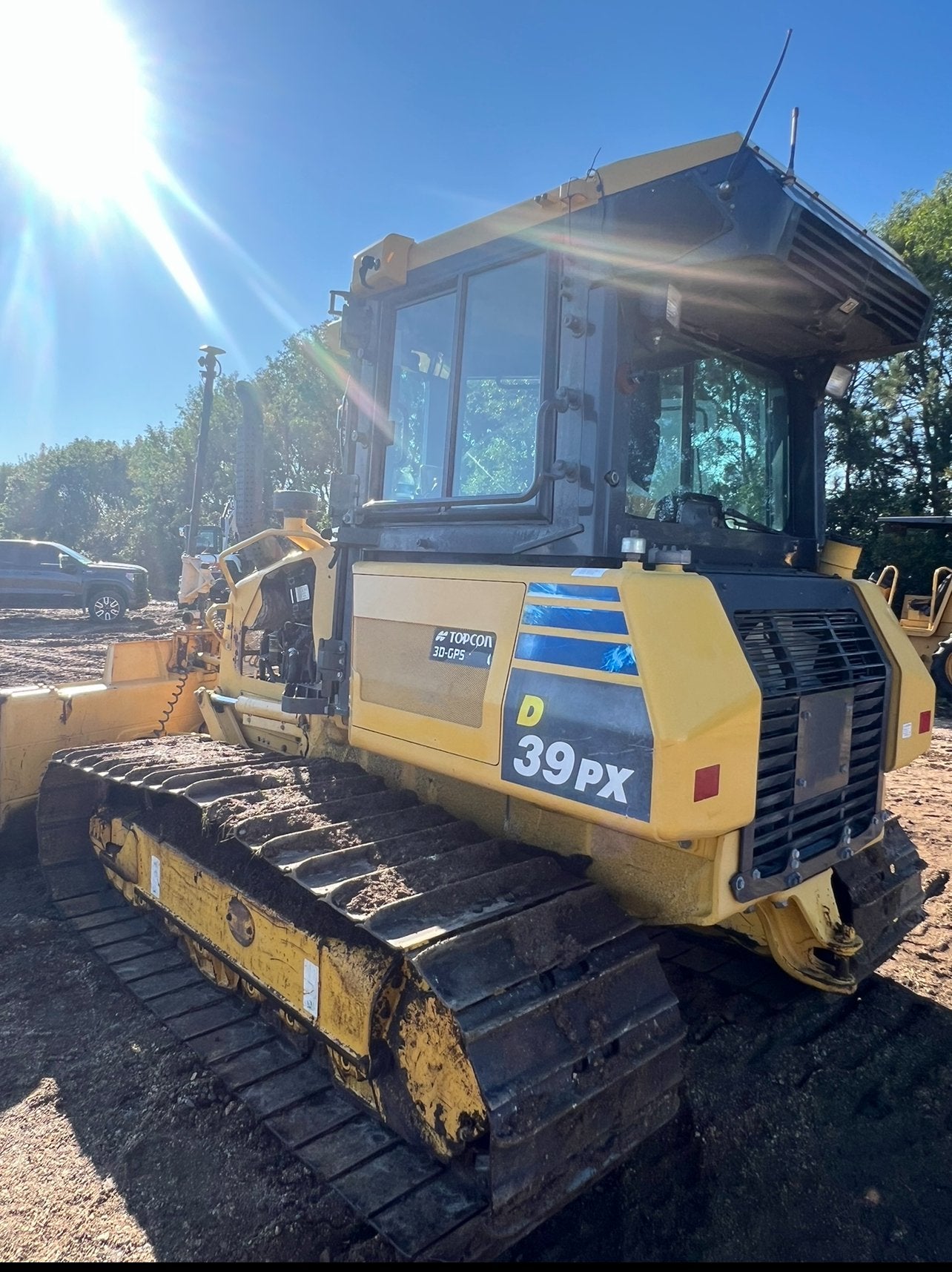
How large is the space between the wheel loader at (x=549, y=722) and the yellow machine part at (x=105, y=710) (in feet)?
4.16

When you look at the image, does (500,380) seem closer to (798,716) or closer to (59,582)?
(798,716)

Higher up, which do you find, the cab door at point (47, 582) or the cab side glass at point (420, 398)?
the cab side glass at point (420, 398)

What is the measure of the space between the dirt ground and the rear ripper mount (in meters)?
0.15

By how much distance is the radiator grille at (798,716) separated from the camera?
94.9 inches

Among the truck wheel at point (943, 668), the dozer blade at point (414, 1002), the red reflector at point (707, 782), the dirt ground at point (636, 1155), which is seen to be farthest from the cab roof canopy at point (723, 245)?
the truck wheel at point (943, 668)

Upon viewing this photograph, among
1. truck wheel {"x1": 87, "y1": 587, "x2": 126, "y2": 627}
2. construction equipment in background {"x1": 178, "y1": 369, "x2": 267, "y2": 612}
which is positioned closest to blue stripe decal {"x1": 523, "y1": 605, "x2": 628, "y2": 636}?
construction equipment in background {"x1": 178, "y1": 369, "x2": 267, "y2": 612}

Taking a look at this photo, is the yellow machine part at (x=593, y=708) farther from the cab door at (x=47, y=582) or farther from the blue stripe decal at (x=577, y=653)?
the cab door at (x=47, y=582)

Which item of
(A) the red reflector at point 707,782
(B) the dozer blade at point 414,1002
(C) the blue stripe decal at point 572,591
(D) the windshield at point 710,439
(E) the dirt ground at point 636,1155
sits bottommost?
(E) the dirt ground at point 636,1155

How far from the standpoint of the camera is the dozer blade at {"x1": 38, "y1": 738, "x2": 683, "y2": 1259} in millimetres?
2025

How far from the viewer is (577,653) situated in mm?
2271

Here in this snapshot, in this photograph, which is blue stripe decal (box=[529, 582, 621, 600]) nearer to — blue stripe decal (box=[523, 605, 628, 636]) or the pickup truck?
blue stripe decal (box=[523, 605, 628, 636])

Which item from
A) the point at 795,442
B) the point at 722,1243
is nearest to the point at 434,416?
the point at 795,442

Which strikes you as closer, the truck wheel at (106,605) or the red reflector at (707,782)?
the red reflector at (707,782)

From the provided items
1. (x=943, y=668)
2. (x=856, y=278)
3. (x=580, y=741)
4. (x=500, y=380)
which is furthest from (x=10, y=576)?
(x=856, y=278)
